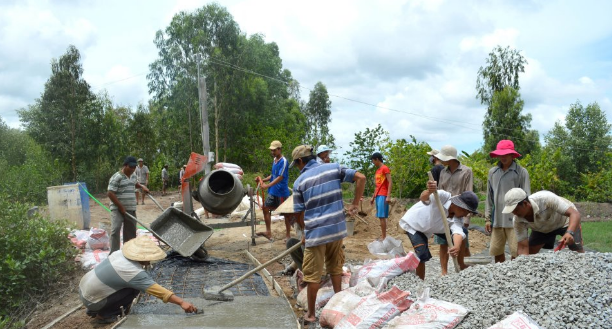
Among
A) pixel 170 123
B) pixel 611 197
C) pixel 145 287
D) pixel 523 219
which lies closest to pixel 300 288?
pixel 145 287

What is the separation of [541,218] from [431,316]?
1.70 m

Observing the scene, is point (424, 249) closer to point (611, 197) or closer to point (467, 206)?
point (467, 206)

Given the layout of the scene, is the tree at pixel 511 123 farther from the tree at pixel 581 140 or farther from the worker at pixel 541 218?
the worker at pixel 541 218

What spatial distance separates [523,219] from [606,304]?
4.25 feet

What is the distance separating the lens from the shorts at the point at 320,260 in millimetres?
3854

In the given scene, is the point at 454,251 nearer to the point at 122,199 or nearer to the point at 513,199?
the point at 513,199

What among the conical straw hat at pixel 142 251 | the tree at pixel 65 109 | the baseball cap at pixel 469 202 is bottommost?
the conical straw hat at pixel 142 251

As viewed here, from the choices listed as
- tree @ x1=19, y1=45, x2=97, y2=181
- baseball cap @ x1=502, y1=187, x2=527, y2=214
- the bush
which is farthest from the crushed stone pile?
tree @ x1=19, y1=45, x2=97, y2=181

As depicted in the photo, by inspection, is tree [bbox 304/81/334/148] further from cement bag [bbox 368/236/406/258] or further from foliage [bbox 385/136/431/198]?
cement bag [bbox 368/236/406/258]

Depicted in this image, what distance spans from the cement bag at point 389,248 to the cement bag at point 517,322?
8.07 feet

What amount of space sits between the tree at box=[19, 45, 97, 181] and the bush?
1782cm

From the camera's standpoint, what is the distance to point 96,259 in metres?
6.62

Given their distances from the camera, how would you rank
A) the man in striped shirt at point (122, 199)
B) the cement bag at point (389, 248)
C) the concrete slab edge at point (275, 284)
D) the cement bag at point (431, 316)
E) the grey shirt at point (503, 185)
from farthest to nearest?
the man in striped shirt at point (122, 199) < the cement bag at point (389, 248) < the grey shirt at point (503, 185) < the concrete slab edge at point (275, 284) < the cement bag at point (431, 316)

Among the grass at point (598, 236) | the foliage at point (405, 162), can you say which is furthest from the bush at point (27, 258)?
the foliage at point (405, 162)
